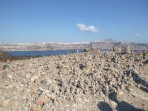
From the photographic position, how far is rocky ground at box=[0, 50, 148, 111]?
44.1 feet

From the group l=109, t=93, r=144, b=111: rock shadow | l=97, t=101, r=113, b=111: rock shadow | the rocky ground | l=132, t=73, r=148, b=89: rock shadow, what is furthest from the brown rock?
l=132, t=73, r=148, b=89: rock shadow

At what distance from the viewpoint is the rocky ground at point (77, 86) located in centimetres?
1345

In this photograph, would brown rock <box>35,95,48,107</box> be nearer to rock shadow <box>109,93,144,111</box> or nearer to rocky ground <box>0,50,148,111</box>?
rocky ground <box>0,50,148,111</box>

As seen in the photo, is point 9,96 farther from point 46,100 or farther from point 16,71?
point 16,71

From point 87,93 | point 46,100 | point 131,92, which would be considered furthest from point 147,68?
point 46,100

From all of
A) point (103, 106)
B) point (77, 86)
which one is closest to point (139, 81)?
point (103, 106)

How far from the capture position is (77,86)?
48.7ft

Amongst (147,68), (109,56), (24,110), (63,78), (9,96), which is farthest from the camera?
(109,56)

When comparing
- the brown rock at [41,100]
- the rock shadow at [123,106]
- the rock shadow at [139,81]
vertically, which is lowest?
the rock shadow at [123,106]

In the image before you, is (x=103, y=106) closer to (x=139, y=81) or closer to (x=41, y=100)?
(x=41, y=100)

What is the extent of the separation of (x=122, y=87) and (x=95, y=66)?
340 centimetres

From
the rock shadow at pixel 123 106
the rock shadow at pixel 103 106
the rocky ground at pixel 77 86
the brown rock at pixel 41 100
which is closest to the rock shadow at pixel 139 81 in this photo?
the rocky ground at pixel 77 86

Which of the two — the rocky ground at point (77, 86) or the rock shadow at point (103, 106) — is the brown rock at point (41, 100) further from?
the rock shadow at point (103, 106)

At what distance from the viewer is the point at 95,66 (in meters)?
17.7
